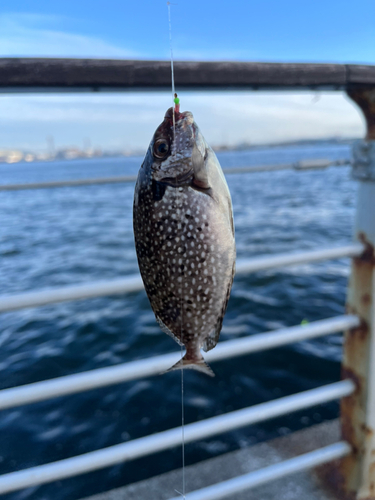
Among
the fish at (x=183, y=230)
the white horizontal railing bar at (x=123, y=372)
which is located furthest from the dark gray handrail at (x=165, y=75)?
the white horizontal railing bar at (x=123, y=372)

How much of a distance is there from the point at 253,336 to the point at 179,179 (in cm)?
112

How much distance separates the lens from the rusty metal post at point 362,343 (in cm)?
188

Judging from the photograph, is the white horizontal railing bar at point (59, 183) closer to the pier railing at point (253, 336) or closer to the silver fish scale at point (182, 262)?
the pier railing at point (253, 336)

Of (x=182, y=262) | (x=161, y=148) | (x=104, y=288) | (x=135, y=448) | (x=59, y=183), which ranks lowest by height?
(x=135, y=448)

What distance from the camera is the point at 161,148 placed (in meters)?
0.94

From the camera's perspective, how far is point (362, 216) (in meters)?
1.99

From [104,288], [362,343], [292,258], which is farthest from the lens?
[362,343]

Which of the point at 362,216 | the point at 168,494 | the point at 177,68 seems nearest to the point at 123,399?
the point at 168,494

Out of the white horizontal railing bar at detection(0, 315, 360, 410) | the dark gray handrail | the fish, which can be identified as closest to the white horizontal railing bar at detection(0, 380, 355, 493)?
the white horizontal railing bar at detection(0, 315, 360, 410)

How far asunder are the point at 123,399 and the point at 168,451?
1304 millimetres

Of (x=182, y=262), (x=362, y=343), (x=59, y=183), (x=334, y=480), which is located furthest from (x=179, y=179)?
(x=334, y=480)

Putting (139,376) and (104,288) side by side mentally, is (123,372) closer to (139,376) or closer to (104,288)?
(139,376)

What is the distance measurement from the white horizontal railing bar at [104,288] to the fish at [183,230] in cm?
58

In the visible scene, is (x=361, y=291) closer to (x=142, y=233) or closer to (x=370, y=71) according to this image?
(x=370, y=71)
